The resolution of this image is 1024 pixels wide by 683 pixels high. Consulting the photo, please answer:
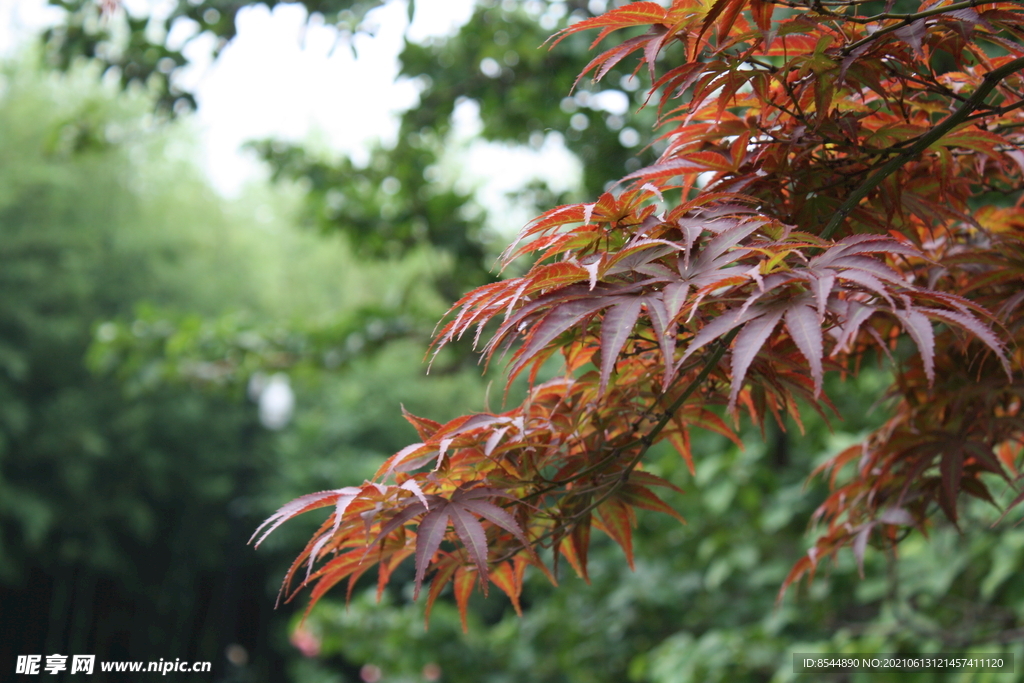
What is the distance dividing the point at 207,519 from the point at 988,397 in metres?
6.67

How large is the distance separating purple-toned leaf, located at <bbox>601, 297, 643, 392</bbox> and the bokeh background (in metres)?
0.17

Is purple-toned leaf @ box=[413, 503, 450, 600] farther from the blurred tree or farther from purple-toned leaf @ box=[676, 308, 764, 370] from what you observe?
the blurred tree

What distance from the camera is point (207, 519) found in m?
6.41

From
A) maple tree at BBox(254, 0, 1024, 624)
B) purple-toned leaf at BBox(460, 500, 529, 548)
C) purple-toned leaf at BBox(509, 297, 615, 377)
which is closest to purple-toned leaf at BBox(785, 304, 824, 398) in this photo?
maple tree at BBox(254, 0, 1024, 624)

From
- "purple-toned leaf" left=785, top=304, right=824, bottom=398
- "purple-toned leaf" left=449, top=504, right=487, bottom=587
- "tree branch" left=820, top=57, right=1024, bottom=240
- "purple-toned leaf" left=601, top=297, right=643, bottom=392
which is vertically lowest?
"purple-toned leaf" left=449, top=504, right=487, bottom=587

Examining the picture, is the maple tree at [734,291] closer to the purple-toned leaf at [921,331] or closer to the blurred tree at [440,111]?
the purple-toned leaf at [921,331]

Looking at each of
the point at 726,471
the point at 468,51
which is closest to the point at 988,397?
the point at 726,471

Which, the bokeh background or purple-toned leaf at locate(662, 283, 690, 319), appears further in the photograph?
the bokeh background

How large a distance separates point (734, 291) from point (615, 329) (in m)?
0.09

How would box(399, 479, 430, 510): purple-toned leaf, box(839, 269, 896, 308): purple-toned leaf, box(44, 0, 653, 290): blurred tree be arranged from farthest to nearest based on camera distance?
box(44, 0, 653, 290): blurred tree < box(399, 479, 430, 510): purple-toned leaf < box(839, 269, 896, 308): purple-toned leaf

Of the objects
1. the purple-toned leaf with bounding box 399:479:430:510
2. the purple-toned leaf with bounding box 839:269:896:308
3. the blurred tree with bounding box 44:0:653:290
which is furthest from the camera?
the blurred tree with bounding box 44:0:653:290

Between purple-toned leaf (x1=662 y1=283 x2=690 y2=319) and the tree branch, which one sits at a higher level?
the tree branch

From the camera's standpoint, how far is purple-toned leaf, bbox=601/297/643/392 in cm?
42

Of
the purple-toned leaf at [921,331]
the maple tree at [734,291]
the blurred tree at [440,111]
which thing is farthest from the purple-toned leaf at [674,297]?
the blurred tree at [440,111]
